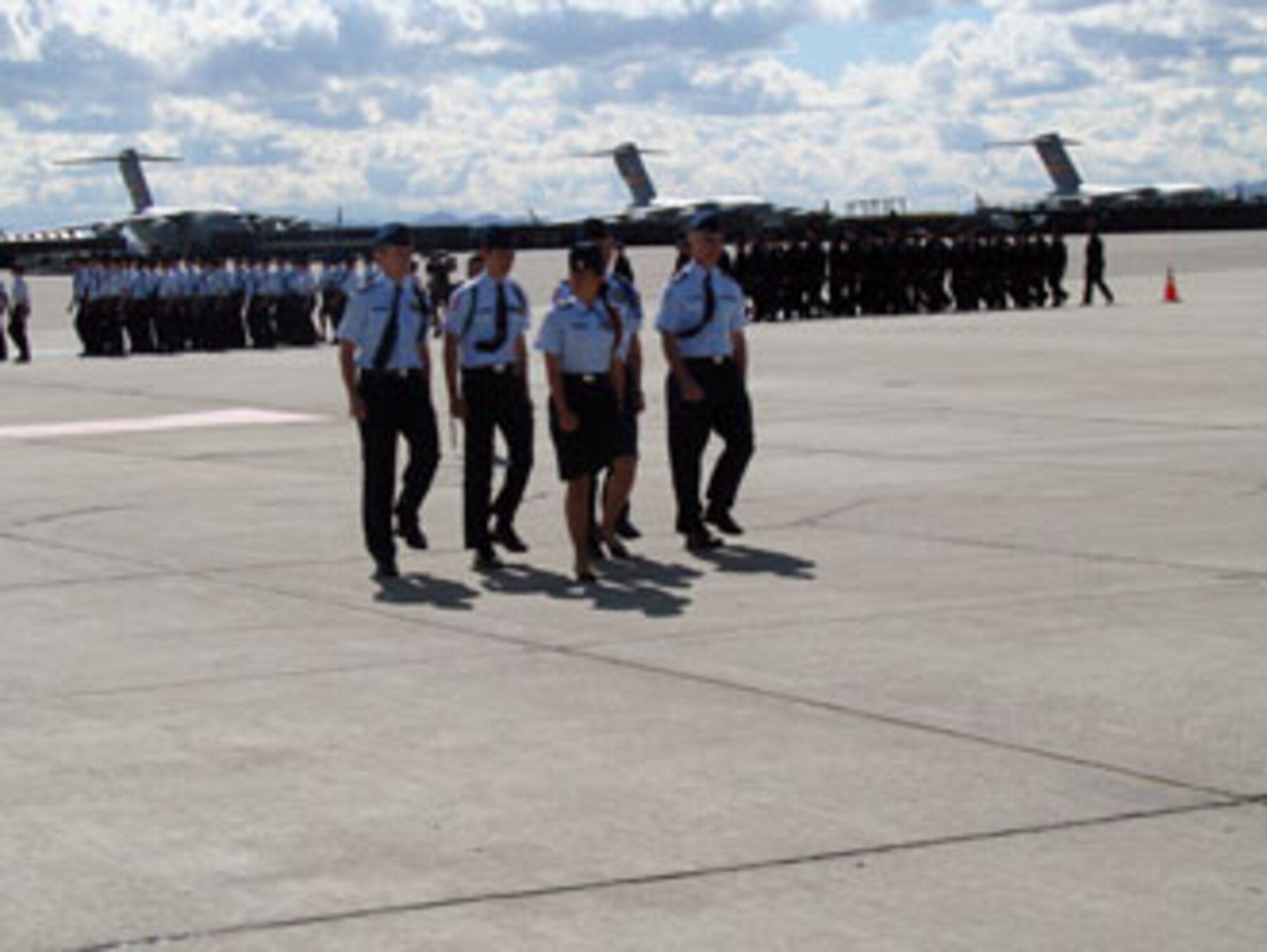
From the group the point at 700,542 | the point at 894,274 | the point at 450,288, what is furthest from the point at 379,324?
the point at 894,274

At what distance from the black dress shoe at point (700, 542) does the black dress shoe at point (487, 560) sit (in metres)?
0.96

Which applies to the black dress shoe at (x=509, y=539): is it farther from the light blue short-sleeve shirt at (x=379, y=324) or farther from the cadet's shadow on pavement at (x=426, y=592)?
the light blue short-sleeve shirt at (x=379, y=324)

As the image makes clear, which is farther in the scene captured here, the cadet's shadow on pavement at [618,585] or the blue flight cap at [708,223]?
the blue flight cap at [708,223]

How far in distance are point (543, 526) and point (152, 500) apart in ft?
9.61

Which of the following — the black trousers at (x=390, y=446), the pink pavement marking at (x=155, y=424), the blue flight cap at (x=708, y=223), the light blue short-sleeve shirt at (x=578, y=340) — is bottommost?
the pink pavement marking at (x=155, y=424)

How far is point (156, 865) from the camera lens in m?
5.72

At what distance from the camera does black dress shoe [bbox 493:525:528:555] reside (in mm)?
11508

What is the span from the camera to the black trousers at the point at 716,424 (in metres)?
11.8

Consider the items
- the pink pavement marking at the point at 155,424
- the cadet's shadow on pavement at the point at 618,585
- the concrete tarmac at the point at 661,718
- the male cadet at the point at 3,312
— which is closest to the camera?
the concrete tarmac at the point at 661,718

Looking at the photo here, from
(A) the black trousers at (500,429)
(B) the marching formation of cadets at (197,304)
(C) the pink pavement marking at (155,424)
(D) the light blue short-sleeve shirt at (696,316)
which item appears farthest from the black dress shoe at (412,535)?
(B) the marching formation of cadets at (197,304)

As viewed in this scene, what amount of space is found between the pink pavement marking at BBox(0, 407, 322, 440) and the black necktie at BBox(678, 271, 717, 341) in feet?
29.6

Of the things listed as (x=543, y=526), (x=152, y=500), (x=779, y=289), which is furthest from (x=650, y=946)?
(x=779, y=289)

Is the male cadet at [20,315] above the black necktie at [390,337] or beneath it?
beneath

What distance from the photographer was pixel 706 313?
38.8ft
